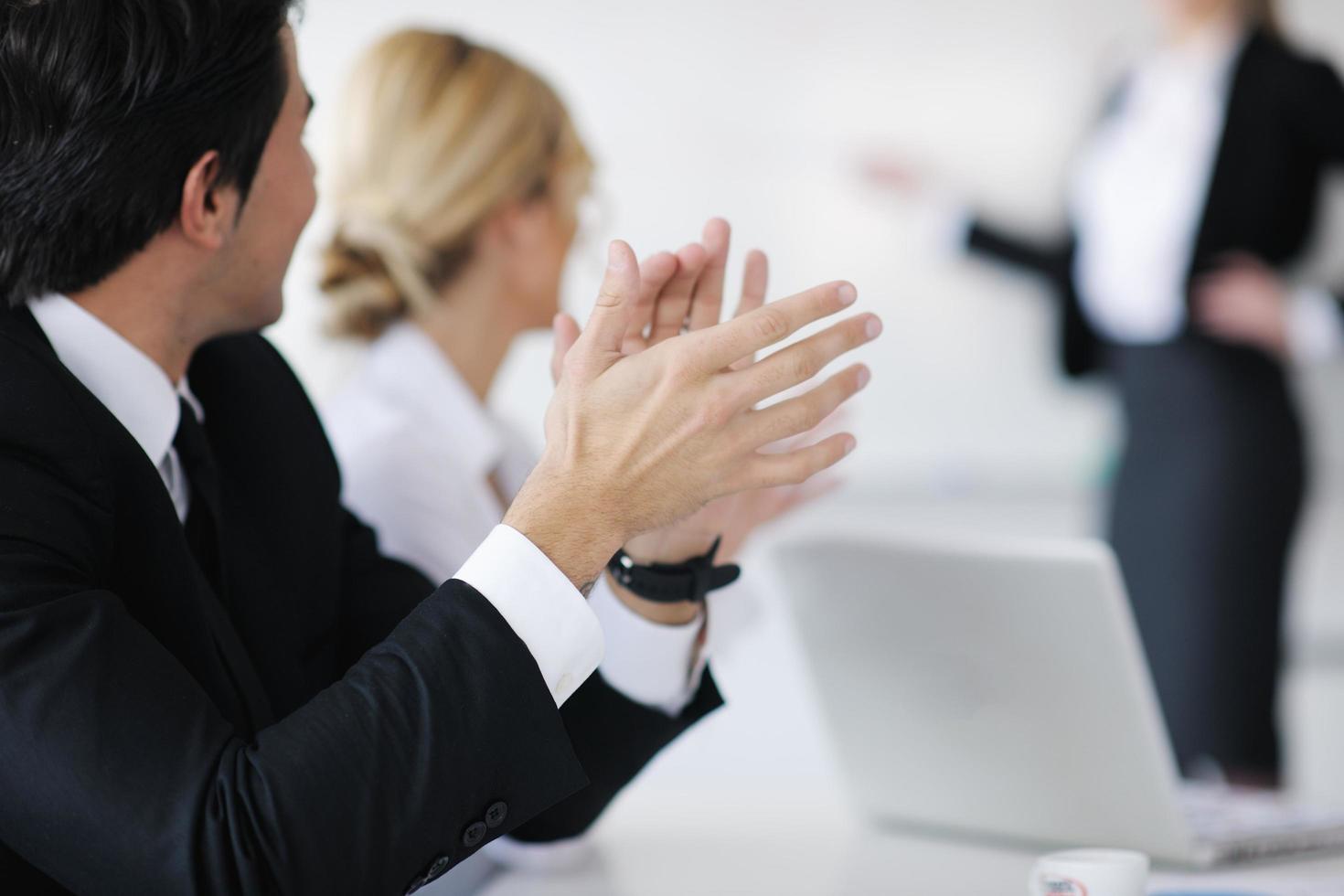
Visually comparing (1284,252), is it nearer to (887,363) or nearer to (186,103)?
(887,363)

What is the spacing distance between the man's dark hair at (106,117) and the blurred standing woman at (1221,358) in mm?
2009

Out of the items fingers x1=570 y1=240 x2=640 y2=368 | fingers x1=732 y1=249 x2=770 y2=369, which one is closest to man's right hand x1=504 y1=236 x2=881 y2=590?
fingers x1=570 y1=240 x2=640 y2=368

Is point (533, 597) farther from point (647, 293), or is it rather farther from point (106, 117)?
point (106, 117)

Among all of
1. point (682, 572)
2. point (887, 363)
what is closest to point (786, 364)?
point (682, 572)

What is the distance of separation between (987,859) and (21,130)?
92cm

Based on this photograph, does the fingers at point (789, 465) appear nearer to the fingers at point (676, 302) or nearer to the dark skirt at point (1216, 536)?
the fingers at point (676, 302)

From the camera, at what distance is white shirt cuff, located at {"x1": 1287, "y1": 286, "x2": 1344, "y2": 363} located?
102 inches

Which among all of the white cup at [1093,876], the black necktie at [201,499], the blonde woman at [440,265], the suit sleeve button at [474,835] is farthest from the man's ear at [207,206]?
the white cup at [1093,876]

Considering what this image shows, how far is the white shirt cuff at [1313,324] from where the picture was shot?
259 cm

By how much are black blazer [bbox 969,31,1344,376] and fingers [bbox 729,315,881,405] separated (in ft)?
6.21

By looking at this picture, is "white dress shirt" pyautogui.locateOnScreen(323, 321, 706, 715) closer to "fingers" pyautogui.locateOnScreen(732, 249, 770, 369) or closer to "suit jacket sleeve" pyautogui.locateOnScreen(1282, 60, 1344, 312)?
"fingers" pyautogui.locateOnScreen(732, 249, 770, 369)

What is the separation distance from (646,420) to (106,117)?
0.42m

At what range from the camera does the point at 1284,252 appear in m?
2.71

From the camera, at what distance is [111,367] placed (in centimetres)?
103
